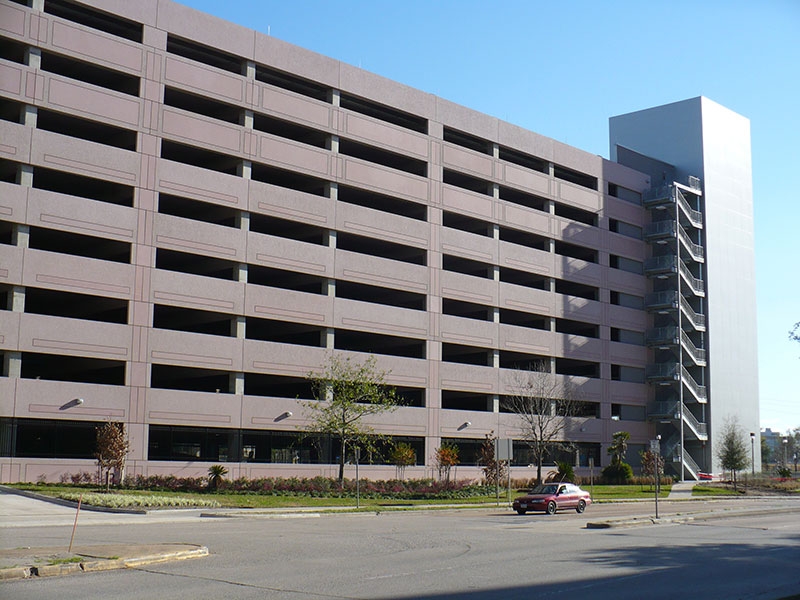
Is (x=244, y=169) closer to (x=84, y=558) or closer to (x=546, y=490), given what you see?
(x=546, y=490)

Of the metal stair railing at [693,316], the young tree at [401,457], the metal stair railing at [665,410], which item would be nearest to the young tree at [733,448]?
the metal stair railing at [665,410]

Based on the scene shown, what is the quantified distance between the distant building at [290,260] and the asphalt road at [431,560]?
61.8 feet

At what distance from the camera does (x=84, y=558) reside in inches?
669

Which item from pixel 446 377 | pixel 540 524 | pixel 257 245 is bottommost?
pixel 540 524

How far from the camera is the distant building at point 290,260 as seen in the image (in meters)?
46.6

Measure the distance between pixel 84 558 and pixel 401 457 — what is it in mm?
41114

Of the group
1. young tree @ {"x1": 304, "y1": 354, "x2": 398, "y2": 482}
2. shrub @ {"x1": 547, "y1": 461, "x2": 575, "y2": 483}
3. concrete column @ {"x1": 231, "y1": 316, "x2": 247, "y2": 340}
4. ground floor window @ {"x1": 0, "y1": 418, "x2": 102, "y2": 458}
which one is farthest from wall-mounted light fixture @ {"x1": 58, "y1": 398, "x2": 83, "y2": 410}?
shrub @ {"x1": 547, "y1": 461, "x2": 575, "y2": 483}

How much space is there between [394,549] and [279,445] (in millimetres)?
33707

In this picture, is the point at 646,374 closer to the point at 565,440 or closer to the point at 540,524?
the point at 565,440

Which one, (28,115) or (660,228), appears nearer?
(28,115)

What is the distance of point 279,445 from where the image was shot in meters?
54.0

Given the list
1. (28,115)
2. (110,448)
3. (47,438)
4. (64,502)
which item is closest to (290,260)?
(110,448)

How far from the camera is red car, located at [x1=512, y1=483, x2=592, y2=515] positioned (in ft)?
123

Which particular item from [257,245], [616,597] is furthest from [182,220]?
[616,597]
